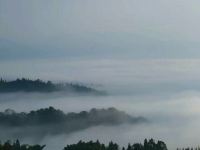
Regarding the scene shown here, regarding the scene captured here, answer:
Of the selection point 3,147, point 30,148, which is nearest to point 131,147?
point 30,148

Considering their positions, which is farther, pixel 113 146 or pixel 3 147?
pixel 113 146

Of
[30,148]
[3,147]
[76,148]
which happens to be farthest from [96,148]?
[3,147]

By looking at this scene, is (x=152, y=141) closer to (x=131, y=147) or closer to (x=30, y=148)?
(x=131, y=147)

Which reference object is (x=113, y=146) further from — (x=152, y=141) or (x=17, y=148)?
(x=17, y=148)

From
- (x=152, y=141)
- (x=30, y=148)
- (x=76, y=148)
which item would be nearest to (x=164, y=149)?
(x=152, y=141)

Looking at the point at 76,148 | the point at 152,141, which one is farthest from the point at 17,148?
Result: the point at 152,141

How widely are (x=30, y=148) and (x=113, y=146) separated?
25051 mm

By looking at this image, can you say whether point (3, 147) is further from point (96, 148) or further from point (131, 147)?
point (131, 147)

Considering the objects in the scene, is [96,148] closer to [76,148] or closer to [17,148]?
[76,148]

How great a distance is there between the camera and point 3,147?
12588 centimetres

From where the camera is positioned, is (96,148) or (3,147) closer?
(3,147)

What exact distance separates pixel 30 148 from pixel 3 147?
2929 cm

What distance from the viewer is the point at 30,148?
154750 mm

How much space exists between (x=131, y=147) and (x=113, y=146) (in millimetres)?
6757
